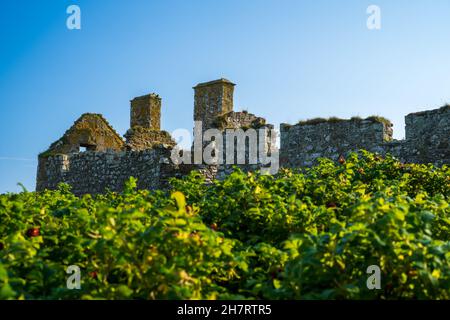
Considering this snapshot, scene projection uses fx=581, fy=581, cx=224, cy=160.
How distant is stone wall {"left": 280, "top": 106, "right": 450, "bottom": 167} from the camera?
40.5 feet

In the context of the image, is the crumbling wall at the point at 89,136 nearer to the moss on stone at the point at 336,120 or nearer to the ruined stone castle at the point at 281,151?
the ruined stone castle at the point at 281,151

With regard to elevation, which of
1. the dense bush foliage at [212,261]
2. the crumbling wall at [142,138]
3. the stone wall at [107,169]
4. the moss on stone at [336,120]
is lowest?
the dense bush foliage at [212,261]

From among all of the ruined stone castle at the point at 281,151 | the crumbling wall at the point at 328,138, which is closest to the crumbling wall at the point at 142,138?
the ruined stone castle at the point at 281,151

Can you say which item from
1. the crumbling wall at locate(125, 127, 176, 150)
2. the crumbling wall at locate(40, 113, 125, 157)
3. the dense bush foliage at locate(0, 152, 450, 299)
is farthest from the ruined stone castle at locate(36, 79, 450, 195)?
the dense bush foliage at locate(0, 152, 450, 299)

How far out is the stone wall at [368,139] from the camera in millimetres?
12359

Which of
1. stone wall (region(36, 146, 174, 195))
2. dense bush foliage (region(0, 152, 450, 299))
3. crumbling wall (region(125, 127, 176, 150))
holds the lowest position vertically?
dense bush foliage (region(0, 152, 450, 299))

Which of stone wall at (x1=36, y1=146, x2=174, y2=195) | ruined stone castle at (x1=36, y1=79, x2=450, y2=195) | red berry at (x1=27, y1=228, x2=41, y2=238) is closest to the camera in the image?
red berry at (x1=27, y1=228, x2=41, y2=238)

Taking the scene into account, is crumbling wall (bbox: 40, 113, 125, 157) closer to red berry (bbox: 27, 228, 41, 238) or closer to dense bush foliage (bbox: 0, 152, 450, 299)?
red berry (bbox: 27, 228, 41, 238)

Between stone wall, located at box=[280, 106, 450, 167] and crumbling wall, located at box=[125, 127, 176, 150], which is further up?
crumbling wall, located at box=[125, 127, 176, 150]

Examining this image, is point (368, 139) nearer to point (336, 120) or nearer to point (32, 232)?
point (336, 120)
